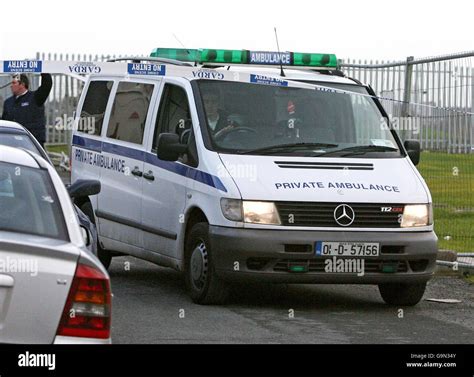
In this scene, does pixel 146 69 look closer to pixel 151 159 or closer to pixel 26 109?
pixel 151 159

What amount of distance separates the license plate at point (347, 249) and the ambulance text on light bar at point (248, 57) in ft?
8.65

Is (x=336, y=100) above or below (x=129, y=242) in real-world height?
above

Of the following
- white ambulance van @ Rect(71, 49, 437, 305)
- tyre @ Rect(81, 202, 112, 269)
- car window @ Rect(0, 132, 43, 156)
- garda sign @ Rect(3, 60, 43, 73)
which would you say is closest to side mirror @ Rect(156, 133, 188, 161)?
white ambulance van @ Rect(71, 49, 437, 305)

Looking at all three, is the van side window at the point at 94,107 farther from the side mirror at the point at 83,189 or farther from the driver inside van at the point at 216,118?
the side mirror at the point at 83,189

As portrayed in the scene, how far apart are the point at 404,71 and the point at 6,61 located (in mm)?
5849

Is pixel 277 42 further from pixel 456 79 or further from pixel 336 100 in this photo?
pixel 456 79

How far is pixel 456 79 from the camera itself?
14938 mm

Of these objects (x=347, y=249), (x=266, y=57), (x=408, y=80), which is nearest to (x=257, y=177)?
(x=347, y=249)

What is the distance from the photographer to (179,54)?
13.0 m

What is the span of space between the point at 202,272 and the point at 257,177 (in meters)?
0.91

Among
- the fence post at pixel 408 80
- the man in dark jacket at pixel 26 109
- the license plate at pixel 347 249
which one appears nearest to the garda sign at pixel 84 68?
the license plate at pixel 347 249

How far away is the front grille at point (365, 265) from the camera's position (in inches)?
425
